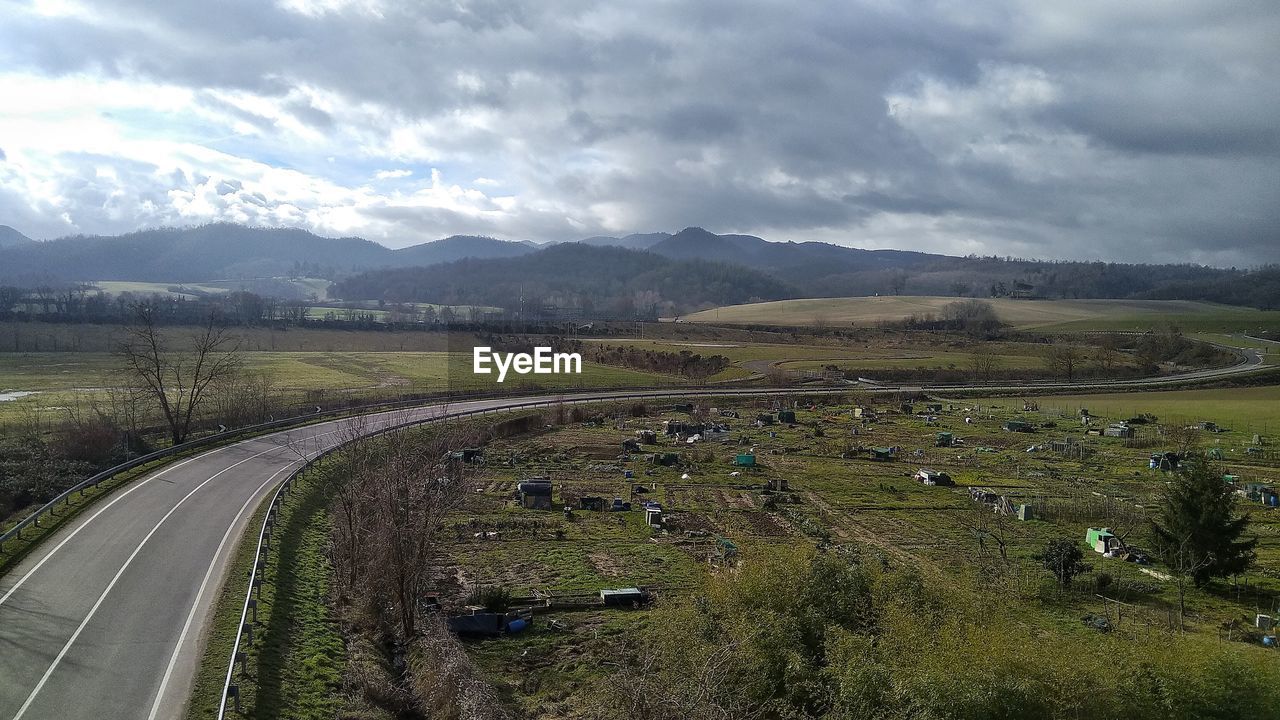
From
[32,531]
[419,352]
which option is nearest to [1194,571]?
[32,531]

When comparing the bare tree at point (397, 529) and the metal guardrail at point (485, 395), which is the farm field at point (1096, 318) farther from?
the bare tree at point (397, 529)

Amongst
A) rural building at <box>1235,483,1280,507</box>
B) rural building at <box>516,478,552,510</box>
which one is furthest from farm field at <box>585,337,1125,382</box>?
rural building at <box>516,478,552,510</box>

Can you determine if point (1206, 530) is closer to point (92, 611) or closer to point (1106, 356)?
point (92, 611)

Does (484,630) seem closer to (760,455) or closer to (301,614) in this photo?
(301,614)

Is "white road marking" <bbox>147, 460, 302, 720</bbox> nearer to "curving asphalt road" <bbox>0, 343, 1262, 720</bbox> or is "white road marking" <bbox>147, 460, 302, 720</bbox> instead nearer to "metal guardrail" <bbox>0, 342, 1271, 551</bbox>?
"curving asphalt road" <bbox>0, 343, 1262, 720</bbox>


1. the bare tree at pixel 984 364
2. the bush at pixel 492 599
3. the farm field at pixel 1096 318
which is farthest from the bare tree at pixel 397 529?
the farm field at pixel 1096 318

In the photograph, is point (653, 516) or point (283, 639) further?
point (653, 516)

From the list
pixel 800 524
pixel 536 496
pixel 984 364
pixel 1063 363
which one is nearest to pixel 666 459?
pixel 536 496
